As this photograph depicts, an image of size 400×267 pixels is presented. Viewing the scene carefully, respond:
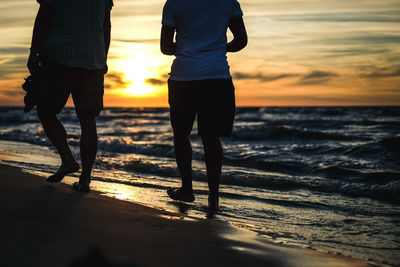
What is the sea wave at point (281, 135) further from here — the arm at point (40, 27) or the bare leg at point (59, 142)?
the arm at point (40, 27)

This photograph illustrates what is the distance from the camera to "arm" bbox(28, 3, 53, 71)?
3104 mm

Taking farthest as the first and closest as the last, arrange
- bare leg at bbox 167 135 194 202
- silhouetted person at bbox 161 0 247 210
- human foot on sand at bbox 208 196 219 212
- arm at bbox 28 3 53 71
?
bare leg at bbox 167 135 194 202
human foot on sand at bbox 208 196 219 212
silhouetted person at bbox 161 0 247 210
arm at bbox 28 3 53 71

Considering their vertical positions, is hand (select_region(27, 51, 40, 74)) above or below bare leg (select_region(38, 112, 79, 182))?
above

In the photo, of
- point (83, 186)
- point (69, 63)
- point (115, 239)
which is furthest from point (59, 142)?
point (115, 239)

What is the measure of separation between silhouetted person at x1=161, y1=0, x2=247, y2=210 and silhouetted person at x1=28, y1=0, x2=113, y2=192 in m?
0.56

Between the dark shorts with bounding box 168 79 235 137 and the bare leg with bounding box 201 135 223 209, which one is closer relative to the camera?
the dark shorts with bounding box 168 79 235 137

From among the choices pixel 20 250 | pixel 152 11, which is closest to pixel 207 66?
pixel 20 250

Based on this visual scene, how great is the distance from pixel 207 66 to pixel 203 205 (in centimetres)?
124

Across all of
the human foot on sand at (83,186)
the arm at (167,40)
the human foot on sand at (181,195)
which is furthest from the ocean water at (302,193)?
the arm at (167,40)

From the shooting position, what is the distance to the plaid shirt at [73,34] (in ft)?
10.3

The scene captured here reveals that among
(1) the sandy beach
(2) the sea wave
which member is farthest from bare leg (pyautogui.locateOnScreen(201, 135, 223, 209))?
(2) the sea wave

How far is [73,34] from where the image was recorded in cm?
318

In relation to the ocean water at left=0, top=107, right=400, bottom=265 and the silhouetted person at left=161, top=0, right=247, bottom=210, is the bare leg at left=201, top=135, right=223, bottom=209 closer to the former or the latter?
the silhouetted person at left=161, top=0, right=247, bottom=210

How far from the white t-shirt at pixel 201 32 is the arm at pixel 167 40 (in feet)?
0.15
